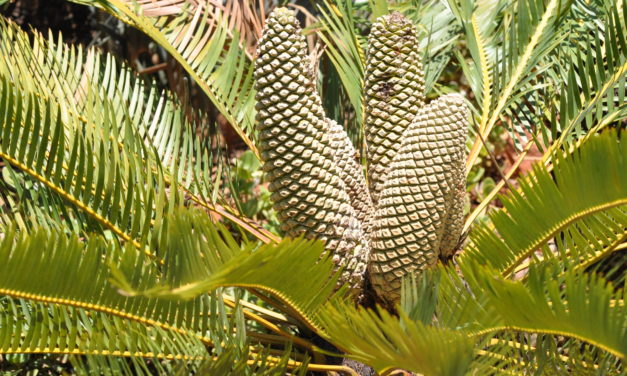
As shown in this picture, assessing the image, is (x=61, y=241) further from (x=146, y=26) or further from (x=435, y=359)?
(x=146, y=26)

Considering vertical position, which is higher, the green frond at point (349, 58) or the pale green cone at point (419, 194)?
the green frond at point (349, 58)

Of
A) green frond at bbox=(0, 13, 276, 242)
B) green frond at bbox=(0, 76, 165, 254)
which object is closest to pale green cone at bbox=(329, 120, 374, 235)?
green frond at bbox=(0, 13, 276, 242)

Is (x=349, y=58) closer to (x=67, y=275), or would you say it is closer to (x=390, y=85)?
(x=390, y=85)

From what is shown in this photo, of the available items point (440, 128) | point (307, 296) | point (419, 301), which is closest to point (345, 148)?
point (440, 128)

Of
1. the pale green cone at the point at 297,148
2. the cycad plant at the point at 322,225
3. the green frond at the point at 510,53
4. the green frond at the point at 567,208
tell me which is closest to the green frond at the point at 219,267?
the cycad plant at the point at 322,225

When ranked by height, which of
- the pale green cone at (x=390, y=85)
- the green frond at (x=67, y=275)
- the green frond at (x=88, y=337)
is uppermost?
the pale green cone at (x=390, y=85)

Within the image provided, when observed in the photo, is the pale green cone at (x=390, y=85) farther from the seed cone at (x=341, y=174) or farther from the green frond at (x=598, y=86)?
the green frond at (x=598, y=86)

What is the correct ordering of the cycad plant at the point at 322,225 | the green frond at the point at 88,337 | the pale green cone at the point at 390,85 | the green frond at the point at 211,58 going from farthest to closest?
the green frond at the point at 211,58 < the pale green cone at the point at 390,85 < the green frond at the point at 88,337 < the cycad plant at the point at 322,225

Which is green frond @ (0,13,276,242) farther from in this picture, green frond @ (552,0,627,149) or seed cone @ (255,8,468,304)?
green frond @ (552,0,627,149)
